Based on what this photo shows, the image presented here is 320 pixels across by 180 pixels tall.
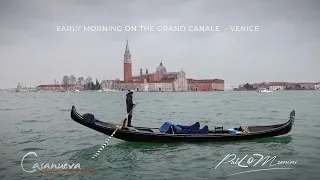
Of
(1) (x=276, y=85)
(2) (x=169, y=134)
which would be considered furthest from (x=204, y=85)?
(2) (x=169, y=134)

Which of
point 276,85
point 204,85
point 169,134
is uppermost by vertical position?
point 204,85

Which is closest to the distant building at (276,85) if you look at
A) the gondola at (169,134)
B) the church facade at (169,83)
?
the church facade at (169,83)

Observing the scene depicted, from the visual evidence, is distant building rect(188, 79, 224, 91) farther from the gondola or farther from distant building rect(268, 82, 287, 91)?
A: the gondola

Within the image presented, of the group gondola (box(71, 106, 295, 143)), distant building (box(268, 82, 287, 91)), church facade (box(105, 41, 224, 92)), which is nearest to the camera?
gondola (box(71, 106, 295, 143))

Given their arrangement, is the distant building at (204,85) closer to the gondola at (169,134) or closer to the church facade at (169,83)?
the church facade at (169,83)

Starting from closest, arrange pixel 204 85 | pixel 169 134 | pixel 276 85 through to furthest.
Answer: pixel 169 134 → pixel 276 85 → pixel 204 85

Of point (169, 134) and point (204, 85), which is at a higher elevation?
point (204, 85)

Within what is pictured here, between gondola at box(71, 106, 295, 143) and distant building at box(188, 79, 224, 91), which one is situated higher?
distant building at box(188, 79, 224, 91)

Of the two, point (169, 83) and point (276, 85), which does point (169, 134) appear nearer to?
point (276, 85)

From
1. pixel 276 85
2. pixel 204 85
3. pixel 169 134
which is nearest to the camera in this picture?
pixel 169 134

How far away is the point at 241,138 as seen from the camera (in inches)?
176

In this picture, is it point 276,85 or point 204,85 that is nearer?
point 276,85

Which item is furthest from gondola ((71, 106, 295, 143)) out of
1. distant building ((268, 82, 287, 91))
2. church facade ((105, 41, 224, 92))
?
church facade ((105, 41, 224, 92))

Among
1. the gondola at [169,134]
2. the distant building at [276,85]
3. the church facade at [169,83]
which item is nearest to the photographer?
the gondola at [169,134]
